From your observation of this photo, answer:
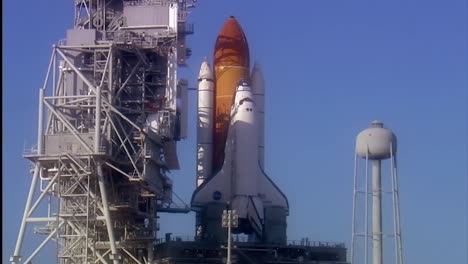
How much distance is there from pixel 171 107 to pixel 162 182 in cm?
536

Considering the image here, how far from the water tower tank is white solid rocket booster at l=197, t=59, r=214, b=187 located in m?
11.2

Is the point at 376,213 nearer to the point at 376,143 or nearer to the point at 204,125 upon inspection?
the point at 376,143

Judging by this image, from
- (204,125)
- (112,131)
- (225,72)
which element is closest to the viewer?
(112,131)

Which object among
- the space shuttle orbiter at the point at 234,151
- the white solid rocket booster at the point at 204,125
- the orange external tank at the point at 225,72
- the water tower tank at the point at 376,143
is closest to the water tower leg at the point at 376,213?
the water tower tank at the point at 376,143

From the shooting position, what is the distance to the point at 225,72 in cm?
7300

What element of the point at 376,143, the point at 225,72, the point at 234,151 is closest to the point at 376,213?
the point at 376,143

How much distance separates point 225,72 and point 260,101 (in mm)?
3647

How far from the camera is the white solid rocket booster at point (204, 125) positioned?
7175 centimetres

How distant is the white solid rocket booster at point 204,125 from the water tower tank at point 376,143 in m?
11.2

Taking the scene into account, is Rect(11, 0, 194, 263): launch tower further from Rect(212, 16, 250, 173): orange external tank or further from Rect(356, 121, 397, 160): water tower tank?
Rect(356, 121, 397, 160): water tower tank

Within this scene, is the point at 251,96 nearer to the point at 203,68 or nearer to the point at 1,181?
the point at 203,68

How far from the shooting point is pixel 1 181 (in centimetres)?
1412

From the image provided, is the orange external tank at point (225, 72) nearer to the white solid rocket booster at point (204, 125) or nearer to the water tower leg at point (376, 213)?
the white solid rocket booster at point (204, 125)

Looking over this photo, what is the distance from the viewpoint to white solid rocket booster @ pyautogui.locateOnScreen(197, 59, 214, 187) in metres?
71.8
